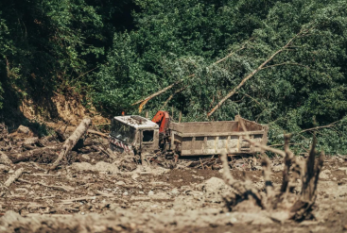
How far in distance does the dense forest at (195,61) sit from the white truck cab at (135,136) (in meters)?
2.27

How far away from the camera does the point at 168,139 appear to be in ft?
49.4

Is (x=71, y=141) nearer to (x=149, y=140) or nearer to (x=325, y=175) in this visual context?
(x=149, y=140)

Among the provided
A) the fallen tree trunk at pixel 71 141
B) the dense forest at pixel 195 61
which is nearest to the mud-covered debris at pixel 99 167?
the fallen tree trunk at pixel 71 141

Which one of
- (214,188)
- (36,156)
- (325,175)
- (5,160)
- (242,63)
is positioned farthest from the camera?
(242,63)

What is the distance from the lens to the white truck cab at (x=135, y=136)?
14.5 m

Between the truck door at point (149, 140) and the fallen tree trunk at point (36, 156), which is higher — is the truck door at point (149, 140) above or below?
above

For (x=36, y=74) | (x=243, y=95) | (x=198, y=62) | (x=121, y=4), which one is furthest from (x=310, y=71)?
(x=36, y=74)

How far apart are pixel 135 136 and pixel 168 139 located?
1.14m

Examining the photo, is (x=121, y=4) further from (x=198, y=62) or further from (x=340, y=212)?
(x=340, y=212)

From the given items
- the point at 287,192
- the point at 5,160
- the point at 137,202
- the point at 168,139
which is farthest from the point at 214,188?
the point at 5,160

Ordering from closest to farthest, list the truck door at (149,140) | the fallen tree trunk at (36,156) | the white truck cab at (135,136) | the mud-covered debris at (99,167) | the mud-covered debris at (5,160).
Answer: the mud-covered debris at (5,160) < the mud-covered debris at (99,167) < the fallen tree trunk at (36,156) < the white truck cab at (135,136) < the truck door at (149,140)

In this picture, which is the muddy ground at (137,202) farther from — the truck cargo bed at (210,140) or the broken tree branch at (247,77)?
the broken tree branch at (247,77)

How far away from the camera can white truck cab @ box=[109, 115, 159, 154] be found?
14453 mm

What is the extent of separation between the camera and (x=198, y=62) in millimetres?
18359
